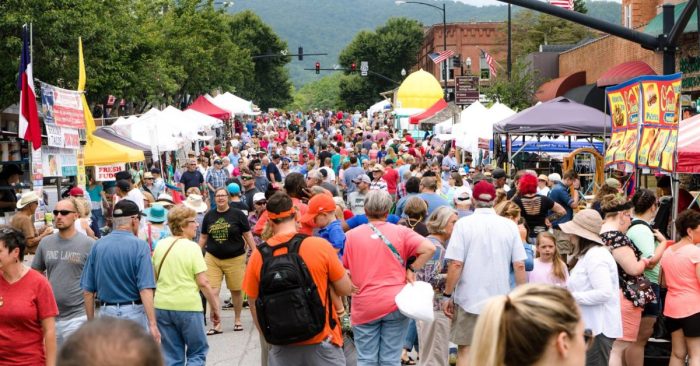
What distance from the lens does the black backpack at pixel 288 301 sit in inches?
252

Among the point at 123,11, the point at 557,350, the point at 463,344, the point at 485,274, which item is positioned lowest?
the point at 463,344

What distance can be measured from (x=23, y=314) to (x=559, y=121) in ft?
47.7

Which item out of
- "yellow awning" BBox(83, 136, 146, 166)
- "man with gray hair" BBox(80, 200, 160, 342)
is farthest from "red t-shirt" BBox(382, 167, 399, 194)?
"man with gray hair" BBox(80, 200, 160, 342)

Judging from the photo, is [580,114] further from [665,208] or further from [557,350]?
[557,350]

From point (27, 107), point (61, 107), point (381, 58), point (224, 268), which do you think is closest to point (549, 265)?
point (224, 268)

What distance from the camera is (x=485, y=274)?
27.1ft

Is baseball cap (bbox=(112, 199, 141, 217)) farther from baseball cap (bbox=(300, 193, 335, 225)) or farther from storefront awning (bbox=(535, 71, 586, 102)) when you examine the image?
storefront awning (bbox=(535, 71, 586, 102))

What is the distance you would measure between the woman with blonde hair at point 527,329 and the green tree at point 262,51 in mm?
108267

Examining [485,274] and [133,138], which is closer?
[485,274]

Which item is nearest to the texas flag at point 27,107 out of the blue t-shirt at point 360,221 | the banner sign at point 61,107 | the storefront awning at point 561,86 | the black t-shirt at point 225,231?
the banner sign at point 61,107

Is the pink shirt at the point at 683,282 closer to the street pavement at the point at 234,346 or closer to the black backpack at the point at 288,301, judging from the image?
the black backpack at the point at 288,301

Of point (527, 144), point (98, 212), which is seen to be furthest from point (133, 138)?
point (527, 144)

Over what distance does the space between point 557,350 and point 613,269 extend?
15.1ft

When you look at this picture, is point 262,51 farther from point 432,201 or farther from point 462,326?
point 462,326
